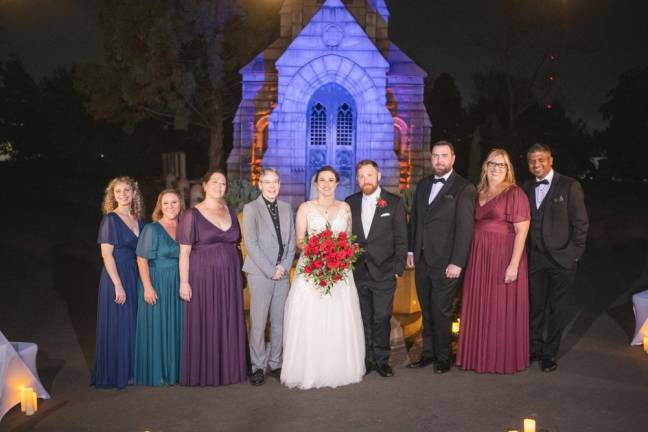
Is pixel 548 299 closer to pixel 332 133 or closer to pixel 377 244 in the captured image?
pixel 377 244

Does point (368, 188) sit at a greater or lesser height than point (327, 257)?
greater

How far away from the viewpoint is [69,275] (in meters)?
11.9

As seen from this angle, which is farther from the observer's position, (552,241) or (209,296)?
(552,241)

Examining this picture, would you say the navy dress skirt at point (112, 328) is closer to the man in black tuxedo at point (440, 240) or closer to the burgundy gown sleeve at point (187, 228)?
the burgundy gown sleeve at point (187, 228)

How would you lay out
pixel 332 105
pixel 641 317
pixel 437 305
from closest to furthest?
1. pixel 437 305
2. pixel 641 317
3. pixel 332 105

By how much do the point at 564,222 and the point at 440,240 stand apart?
1504 mm

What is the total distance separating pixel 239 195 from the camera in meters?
11.5

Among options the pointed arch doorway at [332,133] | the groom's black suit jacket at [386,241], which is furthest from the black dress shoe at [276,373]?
the pointed arch doorway at [332,133]

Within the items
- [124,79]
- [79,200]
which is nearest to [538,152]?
[124,79]

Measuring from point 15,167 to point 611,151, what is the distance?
41.3 m

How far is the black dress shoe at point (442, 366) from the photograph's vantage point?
251 inches

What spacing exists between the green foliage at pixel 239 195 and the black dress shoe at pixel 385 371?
17.8 feet

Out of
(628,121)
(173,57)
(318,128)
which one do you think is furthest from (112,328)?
(628,121)

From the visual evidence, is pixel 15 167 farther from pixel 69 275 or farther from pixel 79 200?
pixel 69 275
